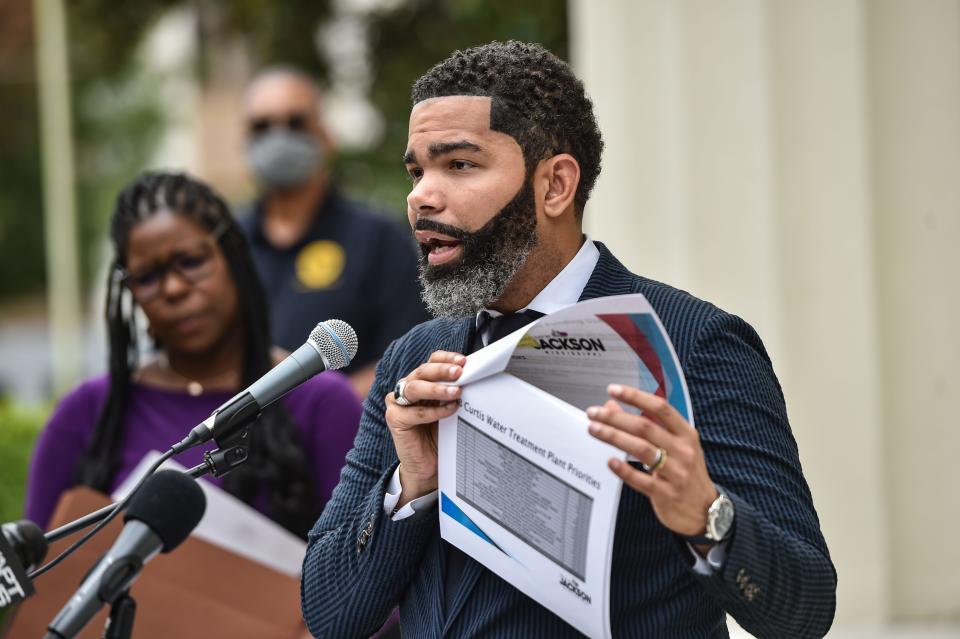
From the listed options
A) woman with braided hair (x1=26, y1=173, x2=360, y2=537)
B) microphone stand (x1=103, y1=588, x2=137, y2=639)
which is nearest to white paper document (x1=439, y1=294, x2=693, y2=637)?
microphone stand (x1=103, y1=588, x2=137, y2=639)

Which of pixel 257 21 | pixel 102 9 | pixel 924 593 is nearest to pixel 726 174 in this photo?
pixel 924 593

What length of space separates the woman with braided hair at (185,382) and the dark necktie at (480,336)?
1.20 meters

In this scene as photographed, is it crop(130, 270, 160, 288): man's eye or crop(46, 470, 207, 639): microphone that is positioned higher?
crop(130, 270, 160, 288): man's eye

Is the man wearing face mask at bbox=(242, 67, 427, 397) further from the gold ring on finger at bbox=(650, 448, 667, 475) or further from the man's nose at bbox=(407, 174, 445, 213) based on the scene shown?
the gold ring on finger at bbox=(650, 448, 667, 475)

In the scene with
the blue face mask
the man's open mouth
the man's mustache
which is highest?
the blue face mask

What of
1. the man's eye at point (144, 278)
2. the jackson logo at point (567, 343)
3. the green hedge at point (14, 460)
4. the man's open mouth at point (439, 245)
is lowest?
the green hedge at point (14, 460)

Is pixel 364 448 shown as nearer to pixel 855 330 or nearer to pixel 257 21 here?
pixel 855 330

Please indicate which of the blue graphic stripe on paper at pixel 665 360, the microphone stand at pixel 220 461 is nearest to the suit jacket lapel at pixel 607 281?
the blue graphic stripe on paper at pixel 665 360

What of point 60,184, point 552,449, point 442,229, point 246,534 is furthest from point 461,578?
point 60,184

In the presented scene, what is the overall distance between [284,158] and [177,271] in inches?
88.4

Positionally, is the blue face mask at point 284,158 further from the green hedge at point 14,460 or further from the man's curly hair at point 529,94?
the man's curly hair at point 529,94

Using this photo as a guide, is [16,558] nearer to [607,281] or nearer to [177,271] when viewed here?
[607,281]

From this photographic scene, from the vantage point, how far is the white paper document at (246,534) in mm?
3266

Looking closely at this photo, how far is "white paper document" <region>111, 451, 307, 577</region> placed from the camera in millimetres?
3266
